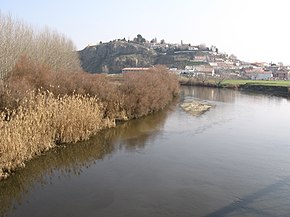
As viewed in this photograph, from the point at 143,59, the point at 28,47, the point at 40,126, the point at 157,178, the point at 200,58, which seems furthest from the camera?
the point at 200,58

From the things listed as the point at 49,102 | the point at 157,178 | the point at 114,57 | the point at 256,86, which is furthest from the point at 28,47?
the point at 114,57

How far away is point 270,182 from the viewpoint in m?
15.4

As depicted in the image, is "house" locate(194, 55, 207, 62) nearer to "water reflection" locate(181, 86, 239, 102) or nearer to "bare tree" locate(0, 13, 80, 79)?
"water reflection" locate(181, 86, 239, 102)

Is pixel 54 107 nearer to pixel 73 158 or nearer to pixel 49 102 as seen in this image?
pixel 49 102

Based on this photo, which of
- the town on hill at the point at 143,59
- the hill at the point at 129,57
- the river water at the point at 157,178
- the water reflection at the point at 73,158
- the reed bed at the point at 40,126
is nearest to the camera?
the river water at the point at 157,178

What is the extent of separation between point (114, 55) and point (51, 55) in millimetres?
125202

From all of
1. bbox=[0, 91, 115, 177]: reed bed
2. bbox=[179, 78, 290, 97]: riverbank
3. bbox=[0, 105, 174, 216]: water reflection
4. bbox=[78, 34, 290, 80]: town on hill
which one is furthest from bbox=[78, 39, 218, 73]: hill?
bbox=[0, 91, 115, 177]: reed bed

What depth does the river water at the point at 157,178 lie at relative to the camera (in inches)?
491

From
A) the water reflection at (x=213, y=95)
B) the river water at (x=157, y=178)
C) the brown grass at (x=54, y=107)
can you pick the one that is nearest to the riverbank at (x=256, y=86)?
the water reflection at (x=213, y=95)

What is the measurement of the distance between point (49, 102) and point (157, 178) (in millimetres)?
8199

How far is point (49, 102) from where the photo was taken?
1938cm

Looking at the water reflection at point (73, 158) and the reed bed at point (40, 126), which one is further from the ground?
the reed bed at point (40, 126)

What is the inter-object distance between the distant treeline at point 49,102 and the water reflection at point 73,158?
60 centimetres

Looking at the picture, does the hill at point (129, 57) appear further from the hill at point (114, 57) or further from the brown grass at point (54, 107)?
the brown grass at point (54, 107)
